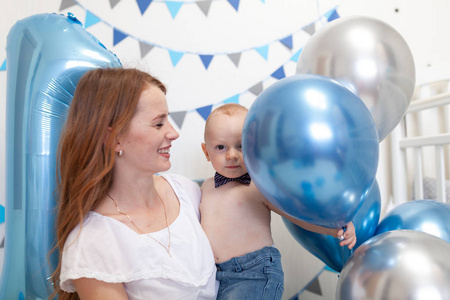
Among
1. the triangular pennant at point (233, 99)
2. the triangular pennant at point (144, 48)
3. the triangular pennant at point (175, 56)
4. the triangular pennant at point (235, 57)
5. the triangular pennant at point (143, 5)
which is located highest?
the triangular pennant at point (143, 5)

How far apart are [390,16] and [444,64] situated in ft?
1.15

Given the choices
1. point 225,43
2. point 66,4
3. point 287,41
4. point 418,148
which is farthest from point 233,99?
point 418,148

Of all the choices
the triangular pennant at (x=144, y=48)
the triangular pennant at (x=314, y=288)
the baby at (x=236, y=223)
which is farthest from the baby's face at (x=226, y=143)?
the triangular pennant at (x=314, y=288)

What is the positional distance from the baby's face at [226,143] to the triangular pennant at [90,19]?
26.6 inches

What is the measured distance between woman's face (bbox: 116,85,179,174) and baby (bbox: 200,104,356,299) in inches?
7.3

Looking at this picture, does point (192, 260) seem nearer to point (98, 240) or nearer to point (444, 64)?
point (98, 240)

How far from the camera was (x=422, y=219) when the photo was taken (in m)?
1.02

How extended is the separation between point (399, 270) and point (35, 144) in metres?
0.92

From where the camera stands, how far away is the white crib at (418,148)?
1.69 m

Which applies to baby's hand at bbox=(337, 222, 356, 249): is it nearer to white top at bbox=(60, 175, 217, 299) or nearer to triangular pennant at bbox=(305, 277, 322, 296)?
white top at bbox=(60, 175, 217, 299)

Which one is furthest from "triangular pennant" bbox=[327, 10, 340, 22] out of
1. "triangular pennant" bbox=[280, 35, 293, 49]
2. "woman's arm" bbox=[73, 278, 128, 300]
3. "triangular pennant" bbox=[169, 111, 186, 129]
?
"woman's arm" bbox=[73, 278, 128, 300]

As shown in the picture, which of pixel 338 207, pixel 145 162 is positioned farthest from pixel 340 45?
pixel 145 162

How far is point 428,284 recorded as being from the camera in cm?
72

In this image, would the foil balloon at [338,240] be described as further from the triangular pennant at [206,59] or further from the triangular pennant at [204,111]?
the triangular pennant at [206,59]
